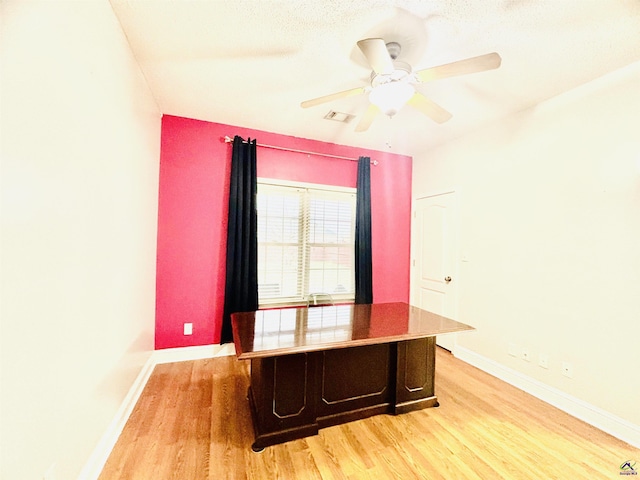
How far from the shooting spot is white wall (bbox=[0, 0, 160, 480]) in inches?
36.2

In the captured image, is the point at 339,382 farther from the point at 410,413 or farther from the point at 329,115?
the point at 329,115

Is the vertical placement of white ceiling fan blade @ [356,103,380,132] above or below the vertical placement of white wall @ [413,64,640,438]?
above

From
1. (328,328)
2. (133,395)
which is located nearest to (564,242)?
(328,328)

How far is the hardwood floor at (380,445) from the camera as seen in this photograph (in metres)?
1.61

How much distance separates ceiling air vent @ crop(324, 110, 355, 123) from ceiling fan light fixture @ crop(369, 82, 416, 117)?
1092 mm

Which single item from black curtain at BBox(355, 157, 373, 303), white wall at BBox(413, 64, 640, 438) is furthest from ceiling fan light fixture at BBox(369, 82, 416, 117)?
black curtain at BBox(355, 157, 373, 303)

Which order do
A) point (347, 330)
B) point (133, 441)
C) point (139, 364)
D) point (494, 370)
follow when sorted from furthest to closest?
point (494, 370) → point (139, 364) → point (347, 330) → point (133, 441)

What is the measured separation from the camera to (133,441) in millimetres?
1815

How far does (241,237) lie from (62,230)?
2047mm

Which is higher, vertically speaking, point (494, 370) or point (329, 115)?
point (329, 115)

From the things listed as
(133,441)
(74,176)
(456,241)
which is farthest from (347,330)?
(456,241)

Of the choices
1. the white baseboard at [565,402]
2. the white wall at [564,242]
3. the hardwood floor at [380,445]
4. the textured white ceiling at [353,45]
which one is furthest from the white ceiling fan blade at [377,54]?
the white baseboard at [565,402]

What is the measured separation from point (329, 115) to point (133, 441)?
3270 mm

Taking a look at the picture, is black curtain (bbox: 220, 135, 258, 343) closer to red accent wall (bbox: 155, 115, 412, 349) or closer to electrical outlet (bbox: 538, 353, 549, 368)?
red accent wall (bbox: 155, 115, 412, 349)
